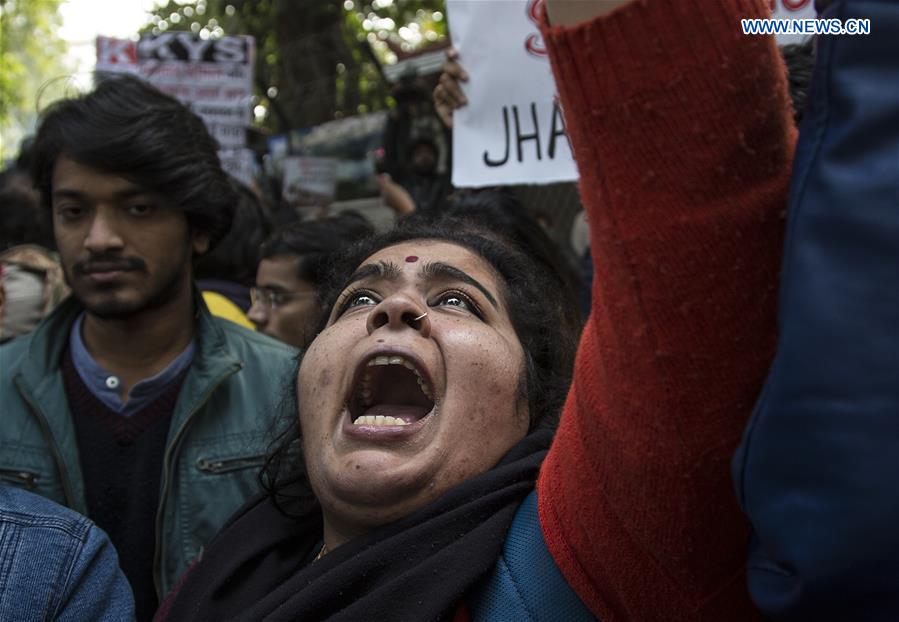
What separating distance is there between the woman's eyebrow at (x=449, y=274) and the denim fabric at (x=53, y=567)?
2.47 feet

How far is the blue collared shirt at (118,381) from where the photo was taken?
2.47 m

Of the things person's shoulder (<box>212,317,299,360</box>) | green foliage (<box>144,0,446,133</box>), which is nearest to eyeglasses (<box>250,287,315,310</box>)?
person's shoulder (<box>212,317,299,360</box>)

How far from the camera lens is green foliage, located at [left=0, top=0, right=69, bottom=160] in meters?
21.9

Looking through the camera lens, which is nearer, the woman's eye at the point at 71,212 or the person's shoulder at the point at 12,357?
the person's shoulder at the point at 12,357

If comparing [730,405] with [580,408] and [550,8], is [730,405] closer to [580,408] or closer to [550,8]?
[580,408]

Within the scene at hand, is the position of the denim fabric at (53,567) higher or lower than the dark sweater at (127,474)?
higher

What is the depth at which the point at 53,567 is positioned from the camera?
60.1 inches

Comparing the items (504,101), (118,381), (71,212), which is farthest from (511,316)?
(504,101)

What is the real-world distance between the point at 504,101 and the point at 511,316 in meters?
1.75

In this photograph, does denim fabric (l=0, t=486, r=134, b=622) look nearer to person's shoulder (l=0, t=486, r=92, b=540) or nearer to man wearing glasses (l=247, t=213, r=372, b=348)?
person's shoulder (l=0, t=486, r=92, b=540)

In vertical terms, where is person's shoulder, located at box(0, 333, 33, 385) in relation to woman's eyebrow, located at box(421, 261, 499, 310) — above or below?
below

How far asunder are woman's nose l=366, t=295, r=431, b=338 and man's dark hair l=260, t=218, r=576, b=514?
0.68 feet

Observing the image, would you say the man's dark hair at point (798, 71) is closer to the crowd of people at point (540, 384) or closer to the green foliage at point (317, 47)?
the crowd of people at point (540, 384)

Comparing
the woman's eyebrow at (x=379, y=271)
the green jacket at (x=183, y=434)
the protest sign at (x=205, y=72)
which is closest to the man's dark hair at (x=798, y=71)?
the woman's eyebrow at (x=379, y=271)
